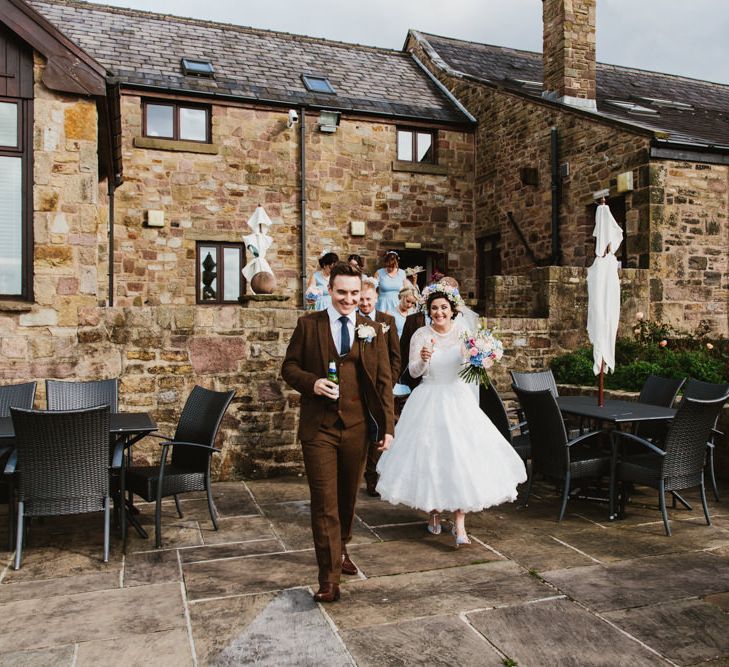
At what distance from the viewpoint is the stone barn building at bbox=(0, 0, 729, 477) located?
6.88 m

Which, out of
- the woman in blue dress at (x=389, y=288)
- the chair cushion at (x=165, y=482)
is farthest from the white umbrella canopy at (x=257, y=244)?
the chair cushion at (x=165, y=482)

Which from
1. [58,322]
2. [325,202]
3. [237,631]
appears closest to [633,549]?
[237,631]

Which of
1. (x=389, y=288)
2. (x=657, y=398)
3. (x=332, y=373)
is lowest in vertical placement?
(x=657, y=398)

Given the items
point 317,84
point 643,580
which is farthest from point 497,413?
point 317,84

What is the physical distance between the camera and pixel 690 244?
38.2 feet

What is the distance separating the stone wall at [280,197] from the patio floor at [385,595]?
8397mm

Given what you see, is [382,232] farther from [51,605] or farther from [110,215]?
[51,605]

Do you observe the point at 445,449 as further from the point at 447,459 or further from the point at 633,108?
the point at 633,108

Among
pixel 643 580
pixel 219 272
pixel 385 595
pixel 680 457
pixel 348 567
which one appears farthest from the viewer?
pixel 219 272

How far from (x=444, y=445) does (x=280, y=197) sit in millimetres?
10246

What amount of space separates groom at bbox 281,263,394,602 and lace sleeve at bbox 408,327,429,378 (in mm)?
1010

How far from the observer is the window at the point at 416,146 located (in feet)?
50.0

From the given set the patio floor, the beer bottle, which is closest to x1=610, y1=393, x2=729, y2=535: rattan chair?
the patio floor

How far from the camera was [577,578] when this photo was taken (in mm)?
4086
